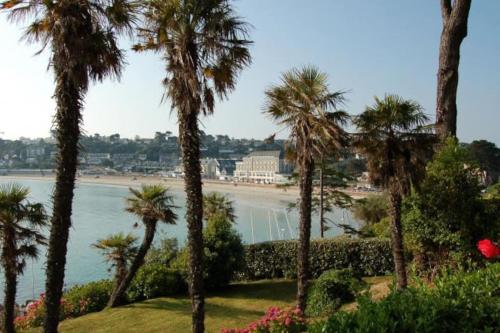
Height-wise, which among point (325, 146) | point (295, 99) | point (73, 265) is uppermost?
point (295, 99)

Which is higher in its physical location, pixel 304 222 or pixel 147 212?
pixel 304 222

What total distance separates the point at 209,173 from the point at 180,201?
97.6 metres

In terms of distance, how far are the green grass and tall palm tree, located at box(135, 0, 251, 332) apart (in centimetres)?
483

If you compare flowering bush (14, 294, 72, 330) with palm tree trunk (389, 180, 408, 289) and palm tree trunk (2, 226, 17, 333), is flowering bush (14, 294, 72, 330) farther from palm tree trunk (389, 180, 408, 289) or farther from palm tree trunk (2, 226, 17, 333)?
palm tree trunk (389, 180, 408, 289)

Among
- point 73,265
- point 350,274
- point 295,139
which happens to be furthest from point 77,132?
point 73,265

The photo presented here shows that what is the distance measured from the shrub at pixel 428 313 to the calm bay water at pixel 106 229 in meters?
10.2

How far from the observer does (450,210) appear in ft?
33.5

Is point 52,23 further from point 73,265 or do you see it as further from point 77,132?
point 73,265

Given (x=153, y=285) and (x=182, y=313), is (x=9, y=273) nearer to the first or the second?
(x=182, y=313)

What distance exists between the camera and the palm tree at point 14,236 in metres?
12.8

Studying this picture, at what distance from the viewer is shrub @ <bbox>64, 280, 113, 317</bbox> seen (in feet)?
58.2

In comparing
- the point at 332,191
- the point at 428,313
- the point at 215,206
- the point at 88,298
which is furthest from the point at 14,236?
the point at 332,191

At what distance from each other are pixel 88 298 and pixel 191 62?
12.7 meters

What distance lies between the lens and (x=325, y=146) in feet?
37.2
